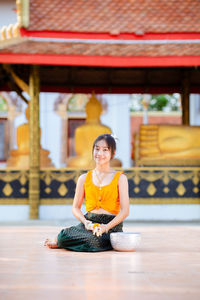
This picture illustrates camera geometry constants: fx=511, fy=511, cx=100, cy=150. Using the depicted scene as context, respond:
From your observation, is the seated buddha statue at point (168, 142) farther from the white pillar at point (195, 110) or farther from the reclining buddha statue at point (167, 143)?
the white pillar at point (195, 110)

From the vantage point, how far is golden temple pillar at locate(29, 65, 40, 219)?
7.37 metres

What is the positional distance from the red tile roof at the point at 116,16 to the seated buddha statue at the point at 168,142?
1570 mm

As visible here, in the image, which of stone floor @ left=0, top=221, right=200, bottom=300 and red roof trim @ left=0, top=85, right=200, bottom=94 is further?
red roof trim @ left=0, top=85, right=200, bottom=94

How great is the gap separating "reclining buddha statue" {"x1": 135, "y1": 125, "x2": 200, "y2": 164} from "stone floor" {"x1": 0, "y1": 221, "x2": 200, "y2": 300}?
379cm

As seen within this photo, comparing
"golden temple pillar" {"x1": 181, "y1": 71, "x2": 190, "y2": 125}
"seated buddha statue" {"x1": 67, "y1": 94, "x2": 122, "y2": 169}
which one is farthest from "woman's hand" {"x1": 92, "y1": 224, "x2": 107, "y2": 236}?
"golden temple pillar" {"x1": 181, "y1": 71, "x2": 190, "y2": 125}

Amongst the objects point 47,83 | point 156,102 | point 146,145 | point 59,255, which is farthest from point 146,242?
point 156,102

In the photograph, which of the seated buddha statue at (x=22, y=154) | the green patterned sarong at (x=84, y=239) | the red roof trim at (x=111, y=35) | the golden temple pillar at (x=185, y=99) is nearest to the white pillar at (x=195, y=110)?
the golden temple pillar at (x=185, y=99)

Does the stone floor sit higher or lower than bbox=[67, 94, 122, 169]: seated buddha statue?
lower

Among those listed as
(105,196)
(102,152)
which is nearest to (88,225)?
(105,196)

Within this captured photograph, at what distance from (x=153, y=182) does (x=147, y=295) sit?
5337 millimetres

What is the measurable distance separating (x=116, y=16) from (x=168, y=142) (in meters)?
2.09

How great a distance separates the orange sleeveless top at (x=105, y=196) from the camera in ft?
12.3

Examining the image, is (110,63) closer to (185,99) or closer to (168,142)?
(168,142)

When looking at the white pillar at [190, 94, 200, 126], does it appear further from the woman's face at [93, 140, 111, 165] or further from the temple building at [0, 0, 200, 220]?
the woman's face at [93, 140, 111, 165]
